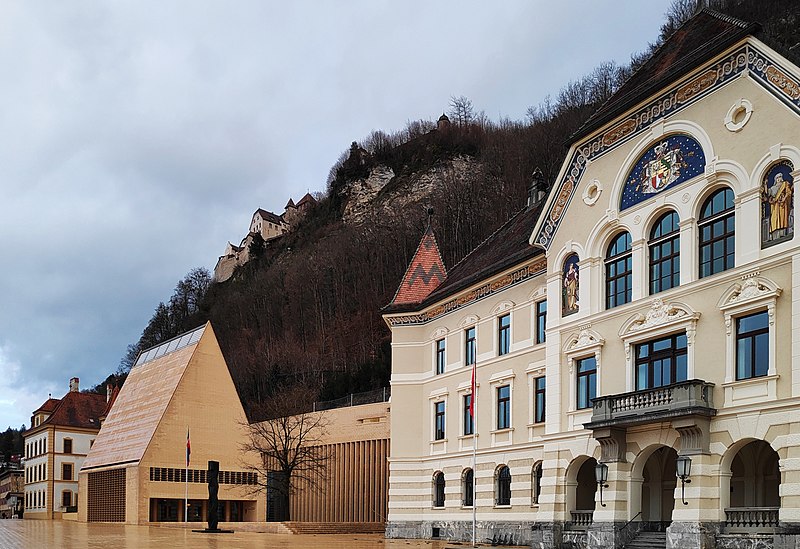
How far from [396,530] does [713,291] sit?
2031 centimetres

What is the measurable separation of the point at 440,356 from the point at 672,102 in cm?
1713

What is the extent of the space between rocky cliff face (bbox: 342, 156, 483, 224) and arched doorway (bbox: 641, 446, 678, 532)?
5877cm

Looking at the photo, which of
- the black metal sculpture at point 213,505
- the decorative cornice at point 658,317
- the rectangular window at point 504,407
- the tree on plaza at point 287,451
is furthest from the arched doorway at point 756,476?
the tree on plaza at point 287,451

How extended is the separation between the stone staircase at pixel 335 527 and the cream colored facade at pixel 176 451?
1305 centimetres

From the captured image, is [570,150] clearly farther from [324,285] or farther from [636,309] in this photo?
[324,285]

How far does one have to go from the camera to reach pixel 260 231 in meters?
165

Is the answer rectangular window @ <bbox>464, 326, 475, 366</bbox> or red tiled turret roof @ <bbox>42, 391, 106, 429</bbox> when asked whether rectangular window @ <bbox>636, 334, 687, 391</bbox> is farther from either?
red tiled turret roof @ <bbox>42, 391, 106, 429</bbox>

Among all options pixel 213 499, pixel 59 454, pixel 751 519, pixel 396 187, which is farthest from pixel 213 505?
pixel 396 187

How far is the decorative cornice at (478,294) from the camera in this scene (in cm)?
3203

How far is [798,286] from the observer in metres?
20.5

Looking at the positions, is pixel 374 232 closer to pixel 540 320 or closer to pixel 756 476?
pixel 540 320

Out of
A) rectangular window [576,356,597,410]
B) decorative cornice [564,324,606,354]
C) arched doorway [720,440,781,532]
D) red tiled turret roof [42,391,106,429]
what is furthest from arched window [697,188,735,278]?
red tiled turret roof [42,391,106,429]

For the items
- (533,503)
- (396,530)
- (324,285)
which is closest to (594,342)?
(533,503)

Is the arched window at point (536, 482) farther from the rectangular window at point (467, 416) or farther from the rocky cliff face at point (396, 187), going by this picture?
the rocky cliff face at point (396, 187)
